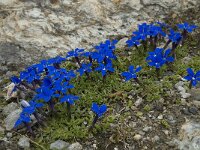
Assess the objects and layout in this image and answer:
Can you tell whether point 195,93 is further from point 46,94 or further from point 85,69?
point 46,94

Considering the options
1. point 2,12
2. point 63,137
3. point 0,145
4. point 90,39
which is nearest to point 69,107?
point 63,137

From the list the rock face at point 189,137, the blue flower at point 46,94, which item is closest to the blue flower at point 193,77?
the rock face at point 189,137

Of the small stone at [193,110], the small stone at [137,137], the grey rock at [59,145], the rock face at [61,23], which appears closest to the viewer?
the grey rock at [59,145]

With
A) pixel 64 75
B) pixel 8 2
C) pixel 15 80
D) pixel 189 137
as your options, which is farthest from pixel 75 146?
pixel 8 2

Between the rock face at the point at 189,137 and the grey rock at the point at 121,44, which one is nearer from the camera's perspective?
the rock face at the point at 189,137

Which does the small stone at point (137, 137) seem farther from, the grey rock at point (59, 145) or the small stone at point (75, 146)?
the grey rock at point (59, 145)

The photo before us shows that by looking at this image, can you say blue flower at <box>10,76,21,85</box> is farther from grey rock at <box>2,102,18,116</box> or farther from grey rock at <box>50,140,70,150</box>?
grey rock at <box>50,140,70,150</box>

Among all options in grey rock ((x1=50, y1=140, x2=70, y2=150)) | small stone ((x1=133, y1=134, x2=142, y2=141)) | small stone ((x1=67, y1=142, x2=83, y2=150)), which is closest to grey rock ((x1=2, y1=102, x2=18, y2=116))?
grey rock ((x1=50, y1=140, x2=70, y2=150))
